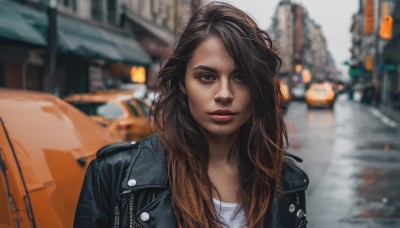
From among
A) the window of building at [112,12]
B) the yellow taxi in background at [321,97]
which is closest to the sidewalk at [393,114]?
the yellow taxi in background at [321,97]

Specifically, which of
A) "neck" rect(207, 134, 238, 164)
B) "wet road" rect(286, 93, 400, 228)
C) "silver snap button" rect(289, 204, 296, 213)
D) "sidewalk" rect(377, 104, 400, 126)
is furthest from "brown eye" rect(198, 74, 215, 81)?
"sidewalk" rect(377, 104, 400, 126)

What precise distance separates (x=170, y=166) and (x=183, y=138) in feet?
0.39

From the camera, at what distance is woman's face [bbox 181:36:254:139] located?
196cm

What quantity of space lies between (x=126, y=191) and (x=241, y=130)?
526mm

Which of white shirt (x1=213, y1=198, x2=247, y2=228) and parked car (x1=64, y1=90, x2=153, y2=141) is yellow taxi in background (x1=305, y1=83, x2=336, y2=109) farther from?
white shirt (x1=213, y1=198, x2=247, y2=228)

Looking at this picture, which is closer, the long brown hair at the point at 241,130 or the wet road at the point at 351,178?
the long brown hair at the point at 241,130

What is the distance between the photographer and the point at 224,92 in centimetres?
194

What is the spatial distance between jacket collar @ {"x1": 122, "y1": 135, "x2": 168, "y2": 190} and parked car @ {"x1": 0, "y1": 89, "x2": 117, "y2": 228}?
111 cm

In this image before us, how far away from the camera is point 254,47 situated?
2.01 metres

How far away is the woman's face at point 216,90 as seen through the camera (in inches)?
77.0

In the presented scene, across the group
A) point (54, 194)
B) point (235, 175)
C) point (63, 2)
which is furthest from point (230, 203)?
point (63, 2)

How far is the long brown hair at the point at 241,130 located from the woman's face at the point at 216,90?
3 centimetres

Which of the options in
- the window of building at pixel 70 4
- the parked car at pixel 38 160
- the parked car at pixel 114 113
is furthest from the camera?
the window of building at pixel 70 4

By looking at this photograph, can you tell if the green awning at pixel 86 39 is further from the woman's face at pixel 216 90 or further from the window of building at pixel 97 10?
the woman's face at pixel 216 90
